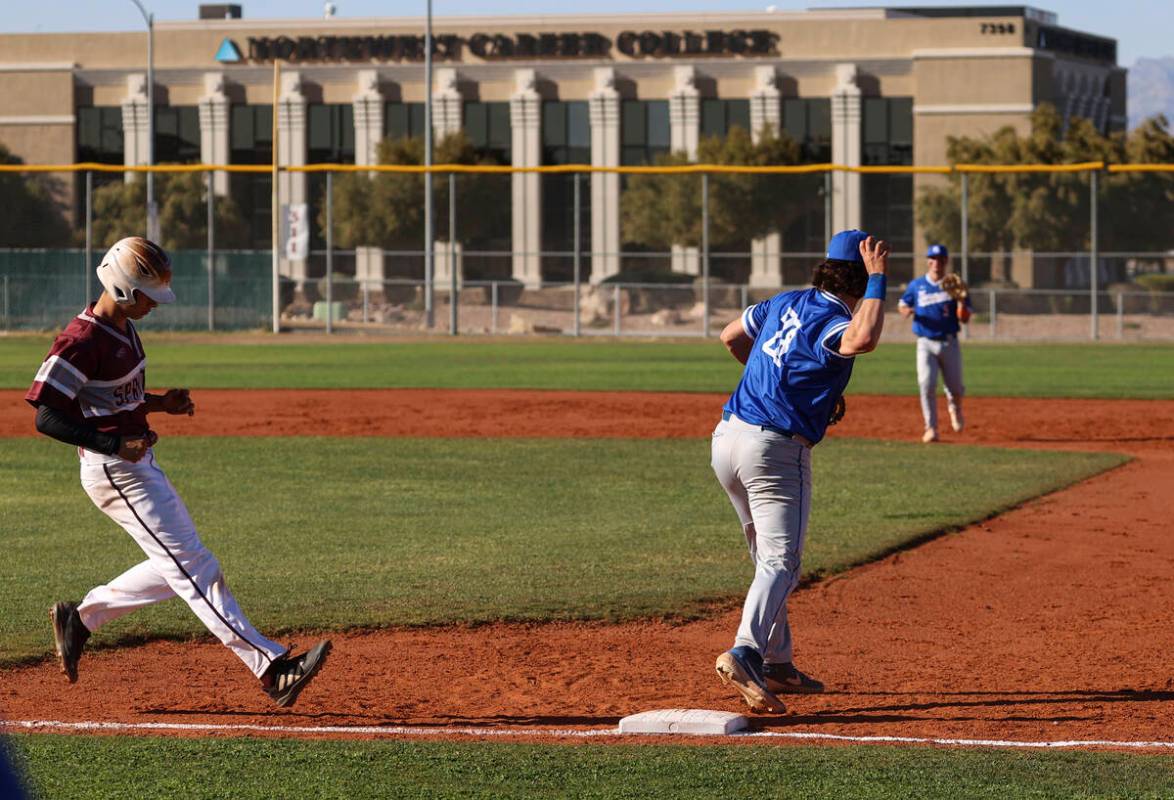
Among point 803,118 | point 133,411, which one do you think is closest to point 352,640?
point 133,411

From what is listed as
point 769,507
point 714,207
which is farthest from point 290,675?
point 714,207

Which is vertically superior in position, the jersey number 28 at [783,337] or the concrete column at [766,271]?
the concrete column at [766,271]

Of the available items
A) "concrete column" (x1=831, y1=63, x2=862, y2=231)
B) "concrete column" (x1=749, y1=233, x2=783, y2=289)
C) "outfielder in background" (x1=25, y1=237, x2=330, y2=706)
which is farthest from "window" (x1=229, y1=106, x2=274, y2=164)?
"outfielder in background" (x1=25, y1=237, x2=330, y2=706)

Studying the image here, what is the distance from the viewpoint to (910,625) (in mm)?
9297

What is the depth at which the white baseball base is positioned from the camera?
6762mm

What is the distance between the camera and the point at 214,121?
3182 inches

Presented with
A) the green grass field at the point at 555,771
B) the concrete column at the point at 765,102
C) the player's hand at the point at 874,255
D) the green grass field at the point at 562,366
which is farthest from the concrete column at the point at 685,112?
the green grass field at the point at 555,771

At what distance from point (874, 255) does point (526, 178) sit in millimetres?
67447

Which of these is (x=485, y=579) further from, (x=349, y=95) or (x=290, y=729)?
(x=349, y=95)

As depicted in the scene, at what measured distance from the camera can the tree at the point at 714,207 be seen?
185ft

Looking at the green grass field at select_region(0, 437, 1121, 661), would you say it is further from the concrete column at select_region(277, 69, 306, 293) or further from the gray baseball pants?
the concrete column at select_region(277, 69, 306, 293)

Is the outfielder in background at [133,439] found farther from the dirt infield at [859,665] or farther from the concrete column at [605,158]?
the concrete column at [605,158]

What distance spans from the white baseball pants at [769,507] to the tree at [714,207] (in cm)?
4811

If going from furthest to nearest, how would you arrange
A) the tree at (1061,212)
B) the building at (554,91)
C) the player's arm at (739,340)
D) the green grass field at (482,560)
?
the building at (554,91) < the tree at (1061,212) < the player's arm at (739,340) < the green grass field at (482,560)
